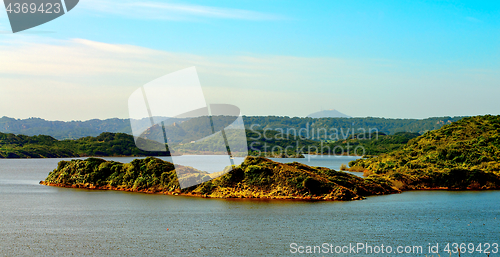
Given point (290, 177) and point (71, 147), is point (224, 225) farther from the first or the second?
point (71, 147)

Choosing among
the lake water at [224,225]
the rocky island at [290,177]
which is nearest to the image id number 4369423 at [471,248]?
the lake water at [224,225]

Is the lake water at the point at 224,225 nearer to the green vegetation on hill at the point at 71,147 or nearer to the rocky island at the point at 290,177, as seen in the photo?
the rocky island at the point at 290,177

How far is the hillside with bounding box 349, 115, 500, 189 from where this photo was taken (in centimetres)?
5188

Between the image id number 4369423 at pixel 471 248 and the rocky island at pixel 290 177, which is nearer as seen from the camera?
the image id number 4369423 at pixel 471 248

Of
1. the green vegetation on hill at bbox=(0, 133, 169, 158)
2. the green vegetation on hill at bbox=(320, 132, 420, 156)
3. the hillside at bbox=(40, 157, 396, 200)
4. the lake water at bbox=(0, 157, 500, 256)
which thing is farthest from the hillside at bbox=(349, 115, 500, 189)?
the green vegetation on hill at bbox=(0, 133, 169, 158)

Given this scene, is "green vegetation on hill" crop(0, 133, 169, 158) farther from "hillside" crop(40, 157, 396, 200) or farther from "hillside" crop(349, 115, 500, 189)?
"hillside" crop(40, 157, 396, 200)

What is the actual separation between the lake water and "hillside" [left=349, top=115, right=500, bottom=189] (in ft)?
42.2

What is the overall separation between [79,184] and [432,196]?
40.6 meters

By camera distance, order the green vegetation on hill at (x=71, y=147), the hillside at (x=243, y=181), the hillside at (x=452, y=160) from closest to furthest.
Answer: the hillside at (x=243, y=181) < the hillside at (x=452, y=160) < the green vegetation on hill at (x=71, y=147)

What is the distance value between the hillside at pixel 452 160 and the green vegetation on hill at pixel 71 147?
3860 inches

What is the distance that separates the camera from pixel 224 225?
1007 inches

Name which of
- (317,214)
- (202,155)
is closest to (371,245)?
(317,214)

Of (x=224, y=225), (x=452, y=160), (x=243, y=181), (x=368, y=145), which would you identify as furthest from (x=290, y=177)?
(x=368, y=145)

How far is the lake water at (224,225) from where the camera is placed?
20.2 metres
